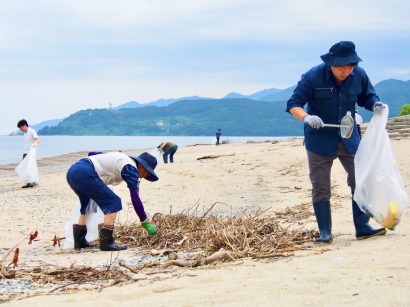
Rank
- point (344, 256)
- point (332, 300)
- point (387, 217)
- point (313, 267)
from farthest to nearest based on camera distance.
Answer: point (387, 217)
point (344, 256)
point (313, 267)
point (332, 300)

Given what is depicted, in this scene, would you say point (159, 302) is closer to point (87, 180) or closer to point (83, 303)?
point (83, 303)

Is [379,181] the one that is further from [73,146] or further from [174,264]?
[73,146]

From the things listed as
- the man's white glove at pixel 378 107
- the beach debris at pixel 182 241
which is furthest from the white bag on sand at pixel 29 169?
the man's white glove at pixel 378 107

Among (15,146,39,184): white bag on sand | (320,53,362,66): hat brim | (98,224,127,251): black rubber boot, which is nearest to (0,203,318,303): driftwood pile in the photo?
(98,224,127,251): black rubber boot

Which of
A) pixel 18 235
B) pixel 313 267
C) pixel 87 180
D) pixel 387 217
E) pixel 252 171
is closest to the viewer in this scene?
pixel 313 267

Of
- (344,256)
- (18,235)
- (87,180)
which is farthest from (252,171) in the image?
(344,256)

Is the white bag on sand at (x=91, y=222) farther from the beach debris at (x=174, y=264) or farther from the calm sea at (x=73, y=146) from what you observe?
the calm sea at (x=73, y=146)

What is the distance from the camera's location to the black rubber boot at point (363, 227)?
6.11 meters

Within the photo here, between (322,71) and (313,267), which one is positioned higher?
(322,71)

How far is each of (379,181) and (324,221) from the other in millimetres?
609

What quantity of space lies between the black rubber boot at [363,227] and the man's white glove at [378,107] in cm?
89

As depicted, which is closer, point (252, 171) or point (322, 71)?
point (322, 71)

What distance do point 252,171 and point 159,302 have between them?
1262 centimetres

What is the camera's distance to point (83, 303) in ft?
13.4
